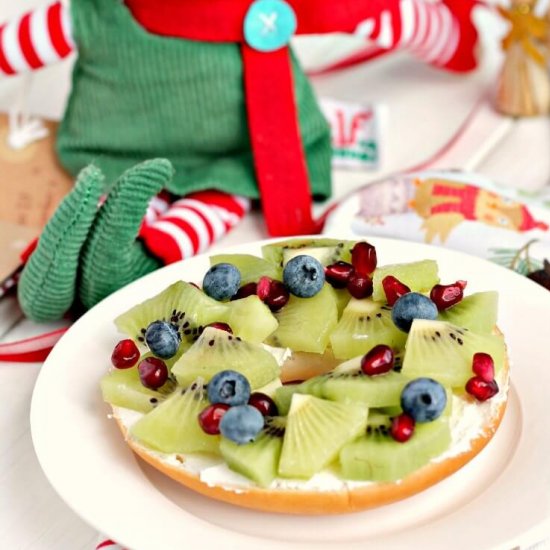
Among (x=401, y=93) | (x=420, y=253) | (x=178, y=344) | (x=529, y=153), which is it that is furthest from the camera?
(x=401, y=93)

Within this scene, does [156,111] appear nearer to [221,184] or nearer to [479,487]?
[221,184]

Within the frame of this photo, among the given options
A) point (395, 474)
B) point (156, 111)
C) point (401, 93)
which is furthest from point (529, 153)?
point (395, 474)

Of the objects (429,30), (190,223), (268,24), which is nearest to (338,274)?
(190,223)

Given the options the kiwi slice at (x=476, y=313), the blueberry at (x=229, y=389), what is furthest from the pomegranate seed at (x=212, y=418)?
the kiwi slice at (x=476, y=313)

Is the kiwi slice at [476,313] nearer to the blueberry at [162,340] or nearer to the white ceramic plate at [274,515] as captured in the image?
the white ceramic plate at [274,515]

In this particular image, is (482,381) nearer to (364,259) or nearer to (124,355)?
(364,259)

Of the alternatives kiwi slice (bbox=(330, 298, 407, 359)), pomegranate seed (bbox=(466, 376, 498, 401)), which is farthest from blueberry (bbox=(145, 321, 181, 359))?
pomegranate seed (bbox=(466, 376, 498, 401))
